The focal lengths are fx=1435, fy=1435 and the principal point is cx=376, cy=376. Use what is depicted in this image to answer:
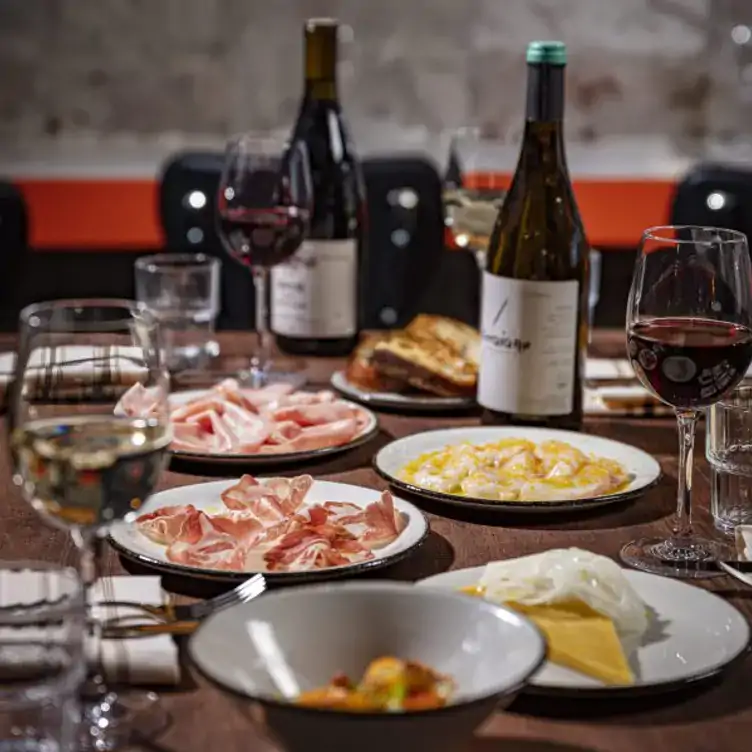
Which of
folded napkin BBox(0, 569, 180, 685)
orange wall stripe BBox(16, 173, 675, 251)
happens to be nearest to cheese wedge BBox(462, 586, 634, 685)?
folded napkin BBox(0, 569, 180, 685)

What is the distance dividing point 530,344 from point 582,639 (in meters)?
0.68

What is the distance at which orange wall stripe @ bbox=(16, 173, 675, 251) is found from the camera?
386 centimetres

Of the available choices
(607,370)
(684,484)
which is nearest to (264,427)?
(684,484)

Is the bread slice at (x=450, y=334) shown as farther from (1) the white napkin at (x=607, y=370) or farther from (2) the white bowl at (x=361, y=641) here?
(2) the white bowl at (x=361, y=641)

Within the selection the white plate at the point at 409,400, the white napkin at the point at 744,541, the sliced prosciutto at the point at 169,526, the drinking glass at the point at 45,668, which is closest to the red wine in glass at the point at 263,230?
the white plate at the point at 409,400

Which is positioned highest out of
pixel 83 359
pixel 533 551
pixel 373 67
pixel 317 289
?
pixel 373 67

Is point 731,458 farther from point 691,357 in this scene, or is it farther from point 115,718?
point 115,718

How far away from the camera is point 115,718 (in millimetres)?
915

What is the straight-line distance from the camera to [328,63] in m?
2.23

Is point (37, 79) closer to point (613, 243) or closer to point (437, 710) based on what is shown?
point (613, 243)

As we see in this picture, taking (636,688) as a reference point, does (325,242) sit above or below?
above

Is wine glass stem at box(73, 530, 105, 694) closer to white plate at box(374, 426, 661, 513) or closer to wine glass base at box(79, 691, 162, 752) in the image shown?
wine glass base at box(79, 691, 162, 752)

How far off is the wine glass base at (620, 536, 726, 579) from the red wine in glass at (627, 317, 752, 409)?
0.13 m

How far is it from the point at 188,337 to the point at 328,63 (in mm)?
492
